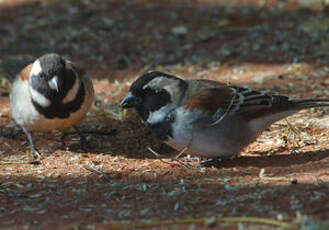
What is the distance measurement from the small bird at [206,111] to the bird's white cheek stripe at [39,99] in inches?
29.0

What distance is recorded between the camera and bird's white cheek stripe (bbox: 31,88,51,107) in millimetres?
5062

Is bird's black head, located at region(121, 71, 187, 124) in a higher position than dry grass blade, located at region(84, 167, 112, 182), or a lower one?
higher

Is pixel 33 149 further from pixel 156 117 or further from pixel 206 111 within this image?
pixel 206 111

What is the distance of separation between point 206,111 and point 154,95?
0.49 metres

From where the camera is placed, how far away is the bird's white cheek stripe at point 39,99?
5.06 meters

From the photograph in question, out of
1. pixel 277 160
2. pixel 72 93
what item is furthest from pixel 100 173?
pixel 277 160

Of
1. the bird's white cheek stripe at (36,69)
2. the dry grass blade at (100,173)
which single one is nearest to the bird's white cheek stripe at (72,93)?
the bird's white cheek stripe at (36,69)

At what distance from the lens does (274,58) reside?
7.20 metres

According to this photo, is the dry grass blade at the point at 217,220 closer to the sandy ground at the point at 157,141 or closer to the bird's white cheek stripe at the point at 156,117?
the sandy ground at the point at 157,141

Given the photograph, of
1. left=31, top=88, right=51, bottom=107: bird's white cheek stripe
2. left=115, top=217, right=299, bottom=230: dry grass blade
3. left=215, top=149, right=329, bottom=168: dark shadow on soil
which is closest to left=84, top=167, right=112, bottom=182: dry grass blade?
left=31, top=88, right=51, bottom=107: bird's white cheek stripe

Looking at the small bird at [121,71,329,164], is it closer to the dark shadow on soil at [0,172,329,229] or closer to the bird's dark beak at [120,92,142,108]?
the bird's dark beak at [120,92,142,108]

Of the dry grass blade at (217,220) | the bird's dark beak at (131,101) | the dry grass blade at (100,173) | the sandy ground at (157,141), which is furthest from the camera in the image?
the bird's dark beak at (131,101)

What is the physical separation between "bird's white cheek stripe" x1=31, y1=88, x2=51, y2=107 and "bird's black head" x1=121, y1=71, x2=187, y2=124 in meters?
0.74

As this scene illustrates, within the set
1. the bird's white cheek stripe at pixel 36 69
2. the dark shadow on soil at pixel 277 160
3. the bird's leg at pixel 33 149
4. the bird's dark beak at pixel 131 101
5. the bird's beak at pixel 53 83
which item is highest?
the bird's white cheek stripe at pixel 36 69
